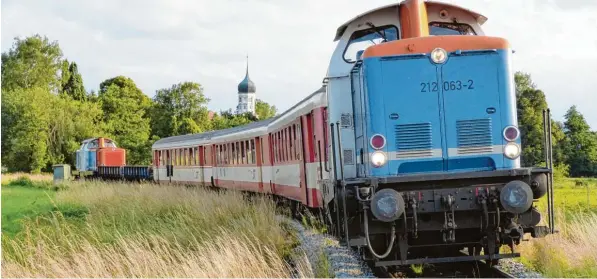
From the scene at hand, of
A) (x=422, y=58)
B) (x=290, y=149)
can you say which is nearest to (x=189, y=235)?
(x=290, y=149)

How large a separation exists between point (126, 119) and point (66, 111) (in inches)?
443

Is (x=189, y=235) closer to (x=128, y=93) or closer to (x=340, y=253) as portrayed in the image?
(x=340, y=253)

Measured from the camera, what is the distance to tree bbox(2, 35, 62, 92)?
59375mm

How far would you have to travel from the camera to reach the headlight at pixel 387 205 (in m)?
7.39

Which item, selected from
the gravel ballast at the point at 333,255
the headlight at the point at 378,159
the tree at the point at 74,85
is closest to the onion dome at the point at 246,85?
the tree at the point at 74,85

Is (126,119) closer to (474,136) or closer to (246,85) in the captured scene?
(246,85)

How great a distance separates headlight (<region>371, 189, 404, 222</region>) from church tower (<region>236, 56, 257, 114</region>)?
365 ft

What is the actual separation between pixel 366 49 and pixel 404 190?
174 cm

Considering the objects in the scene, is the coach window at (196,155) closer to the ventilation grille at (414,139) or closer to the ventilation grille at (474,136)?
the ventilation grille at (414,139)

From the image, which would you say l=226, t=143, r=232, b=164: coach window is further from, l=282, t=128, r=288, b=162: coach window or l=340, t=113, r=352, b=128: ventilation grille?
l=340, t=113, r=352, b=128: ventilation grille

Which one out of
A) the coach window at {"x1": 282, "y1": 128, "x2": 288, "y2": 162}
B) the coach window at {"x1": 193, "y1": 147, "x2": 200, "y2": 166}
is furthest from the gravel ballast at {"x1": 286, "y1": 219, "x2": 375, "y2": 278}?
the coach window at {"x1": 193, "y1": 147, "x2": 200, "y2": 166}

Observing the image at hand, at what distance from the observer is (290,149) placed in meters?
15.7

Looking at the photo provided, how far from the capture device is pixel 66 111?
184 ft

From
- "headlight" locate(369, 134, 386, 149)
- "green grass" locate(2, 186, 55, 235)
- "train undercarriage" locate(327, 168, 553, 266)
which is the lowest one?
"green grass" locate(2, 186, 55, 235)
